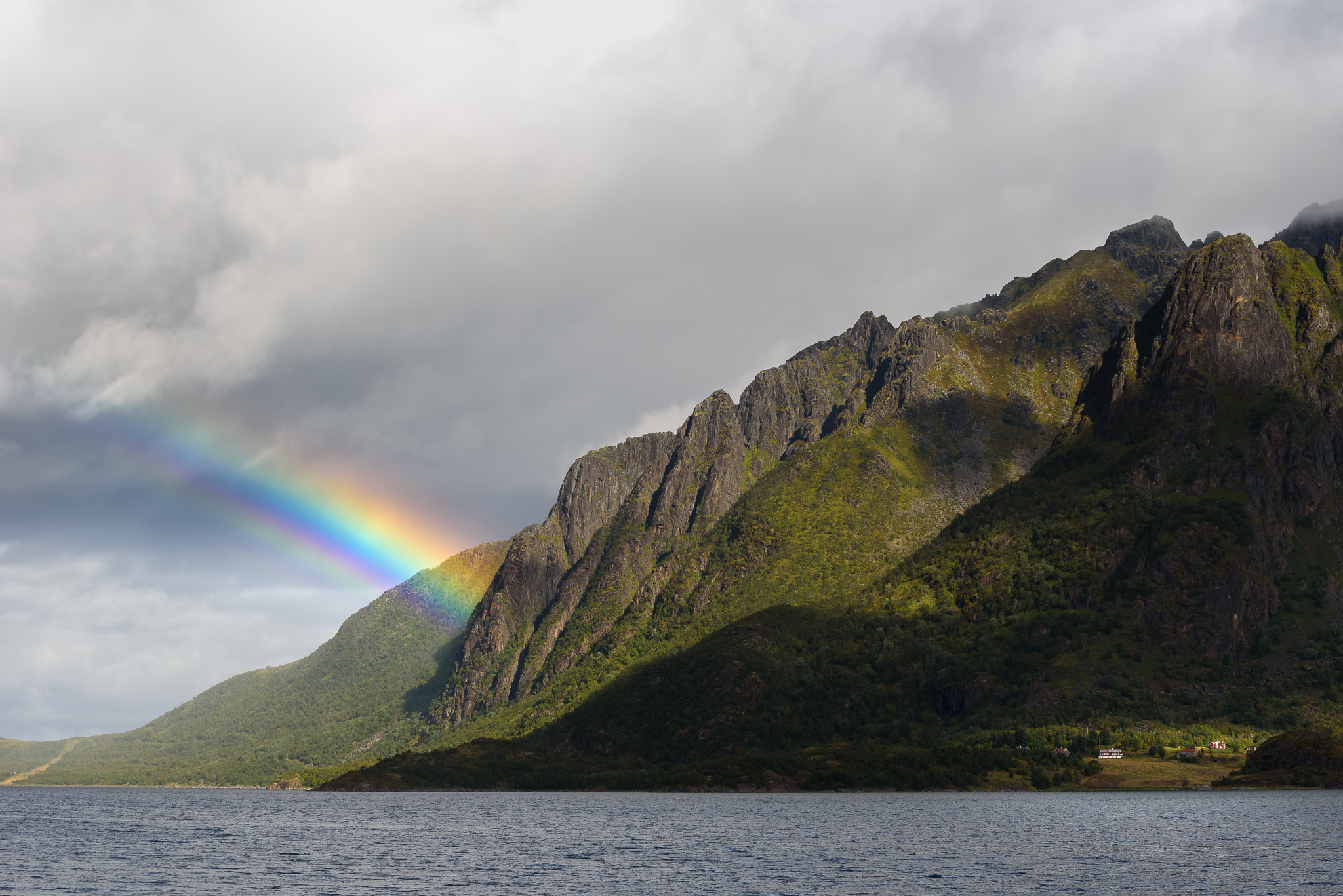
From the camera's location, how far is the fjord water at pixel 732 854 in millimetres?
94312

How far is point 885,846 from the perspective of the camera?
420ft

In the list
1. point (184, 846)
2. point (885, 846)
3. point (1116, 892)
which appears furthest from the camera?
point (184, 846)

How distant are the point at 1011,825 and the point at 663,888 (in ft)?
273

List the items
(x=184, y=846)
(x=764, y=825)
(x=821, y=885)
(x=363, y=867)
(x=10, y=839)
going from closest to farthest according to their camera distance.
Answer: (x=821, y=885) < (x=363, y=867) < (x=184, y=846) < (x=10, y=839) < (x=764, y=825)

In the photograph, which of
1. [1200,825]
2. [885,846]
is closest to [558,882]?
[885,846]

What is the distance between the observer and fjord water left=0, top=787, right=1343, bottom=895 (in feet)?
309

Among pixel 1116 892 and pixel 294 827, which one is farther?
pixel 294 827

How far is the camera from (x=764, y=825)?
16888 centimetres

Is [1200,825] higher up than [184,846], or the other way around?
[184,846]

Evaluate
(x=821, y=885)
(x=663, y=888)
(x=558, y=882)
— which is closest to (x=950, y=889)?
(x=821, y=885)

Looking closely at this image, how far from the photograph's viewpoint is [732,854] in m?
124

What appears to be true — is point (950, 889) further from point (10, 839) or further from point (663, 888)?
point (10, 839)

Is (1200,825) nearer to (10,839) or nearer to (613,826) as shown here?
(613,826)

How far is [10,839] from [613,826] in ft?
308
